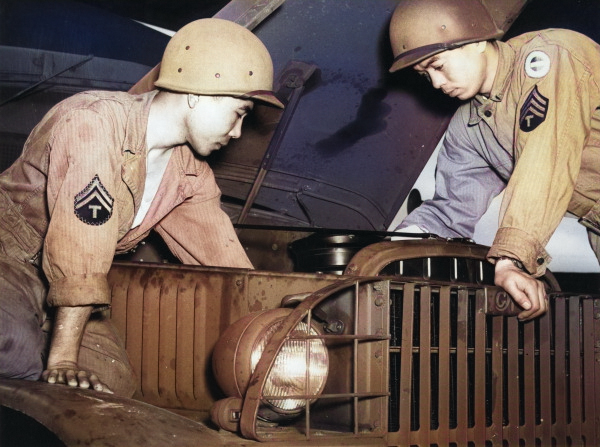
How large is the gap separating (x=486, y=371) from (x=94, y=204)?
127 cm

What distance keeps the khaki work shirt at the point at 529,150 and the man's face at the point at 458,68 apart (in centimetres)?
9

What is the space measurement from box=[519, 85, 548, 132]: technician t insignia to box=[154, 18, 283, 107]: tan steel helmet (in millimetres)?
920

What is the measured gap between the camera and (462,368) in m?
2.20

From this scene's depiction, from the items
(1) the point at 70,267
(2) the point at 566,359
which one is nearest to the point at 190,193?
(1) the point at 70,267

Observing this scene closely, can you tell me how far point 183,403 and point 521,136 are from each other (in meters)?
1.49

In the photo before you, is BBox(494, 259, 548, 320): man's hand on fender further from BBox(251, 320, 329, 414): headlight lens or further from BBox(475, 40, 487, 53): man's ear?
BBox(475, 40, 487, 53): man's ear

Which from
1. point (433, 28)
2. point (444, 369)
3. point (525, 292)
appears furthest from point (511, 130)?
point (444, 369)

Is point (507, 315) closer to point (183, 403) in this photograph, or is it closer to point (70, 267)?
point (183, 403)

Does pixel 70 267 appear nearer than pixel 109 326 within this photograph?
Yes

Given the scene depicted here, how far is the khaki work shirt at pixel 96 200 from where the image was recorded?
2043mm

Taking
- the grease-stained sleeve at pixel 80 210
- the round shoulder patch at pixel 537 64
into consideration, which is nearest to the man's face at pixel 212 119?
the grease-stained sleeve at pixel 80 210

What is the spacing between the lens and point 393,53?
3.10 metres

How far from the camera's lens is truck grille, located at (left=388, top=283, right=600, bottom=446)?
211cm

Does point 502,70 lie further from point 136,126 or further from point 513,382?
point 136,126
